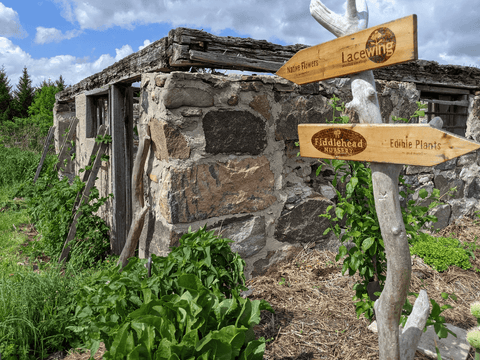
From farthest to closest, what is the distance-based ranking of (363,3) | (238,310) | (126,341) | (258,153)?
(258,153) < (363,3) < (238,310) < (126,341)

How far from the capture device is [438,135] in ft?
4.29

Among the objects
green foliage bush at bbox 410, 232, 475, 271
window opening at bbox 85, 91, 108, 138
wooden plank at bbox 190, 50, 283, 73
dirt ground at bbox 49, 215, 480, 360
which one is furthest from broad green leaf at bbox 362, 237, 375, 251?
window opening at bbox 85, 91, 108, 138

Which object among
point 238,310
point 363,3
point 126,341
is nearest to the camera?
point 126,341

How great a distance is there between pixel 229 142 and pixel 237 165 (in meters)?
0.18

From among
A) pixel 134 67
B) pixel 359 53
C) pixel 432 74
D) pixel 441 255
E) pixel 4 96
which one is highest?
pixel 4 96

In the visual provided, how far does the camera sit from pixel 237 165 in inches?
103

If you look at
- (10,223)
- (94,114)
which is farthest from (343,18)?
(10,223)

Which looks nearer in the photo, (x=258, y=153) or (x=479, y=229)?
(x=258, y=153)

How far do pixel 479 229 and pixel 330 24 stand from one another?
3.58m

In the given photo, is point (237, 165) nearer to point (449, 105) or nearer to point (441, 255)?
point (441, 255)

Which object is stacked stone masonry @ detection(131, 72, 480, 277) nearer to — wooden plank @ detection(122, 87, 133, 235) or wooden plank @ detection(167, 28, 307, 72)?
wooden plank @ detection(167, 28, 307, 72)

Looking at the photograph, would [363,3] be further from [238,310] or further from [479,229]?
[479,229]

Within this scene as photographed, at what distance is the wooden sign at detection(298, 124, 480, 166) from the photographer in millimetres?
1292

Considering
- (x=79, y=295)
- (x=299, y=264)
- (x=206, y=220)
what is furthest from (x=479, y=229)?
(x=79, y=295)
